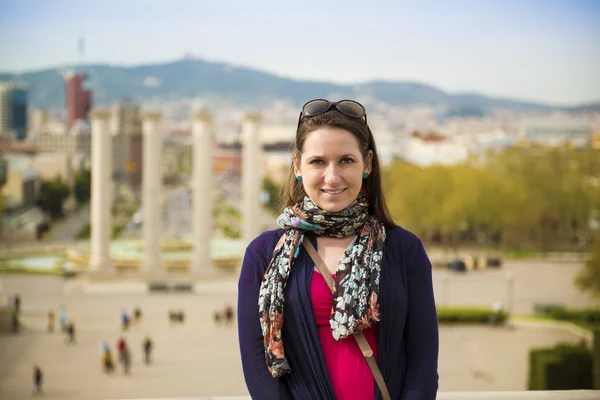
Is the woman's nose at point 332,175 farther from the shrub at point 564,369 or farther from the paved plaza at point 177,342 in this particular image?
the paved plaza at point 177,342

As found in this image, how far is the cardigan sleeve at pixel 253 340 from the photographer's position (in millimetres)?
4277

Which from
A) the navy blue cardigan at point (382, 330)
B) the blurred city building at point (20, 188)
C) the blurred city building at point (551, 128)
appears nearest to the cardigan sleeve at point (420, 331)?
the navy blue cardigan at point (382, 330)

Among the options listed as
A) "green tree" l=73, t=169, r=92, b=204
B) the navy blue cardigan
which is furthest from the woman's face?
"green tree" l=73, t=169, r=92, b=204

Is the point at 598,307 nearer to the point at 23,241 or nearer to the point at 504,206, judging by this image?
the point at 504,206

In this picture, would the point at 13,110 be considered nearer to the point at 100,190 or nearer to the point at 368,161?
the point at 100,190

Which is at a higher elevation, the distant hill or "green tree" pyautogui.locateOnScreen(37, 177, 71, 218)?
the distant hill

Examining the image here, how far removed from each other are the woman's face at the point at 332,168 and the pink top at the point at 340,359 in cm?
42

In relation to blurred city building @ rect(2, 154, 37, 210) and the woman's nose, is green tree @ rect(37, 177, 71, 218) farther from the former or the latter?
the woman's nose

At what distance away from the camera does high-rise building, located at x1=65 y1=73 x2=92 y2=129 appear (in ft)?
456

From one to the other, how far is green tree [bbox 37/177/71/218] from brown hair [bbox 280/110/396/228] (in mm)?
79693

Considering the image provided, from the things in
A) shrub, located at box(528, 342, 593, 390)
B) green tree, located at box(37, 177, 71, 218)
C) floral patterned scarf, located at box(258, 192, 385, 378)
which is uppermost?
floral patterned scarf, located at box(258, 192, 385, 378)

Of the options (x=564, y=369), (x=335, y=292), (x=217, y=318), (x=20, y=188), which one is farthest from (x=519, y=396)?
(x=20, y=188)

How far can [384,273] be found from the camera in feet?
13.9

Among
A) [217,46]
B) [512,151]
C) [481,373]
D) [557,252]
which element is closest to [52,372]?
[481,373]
